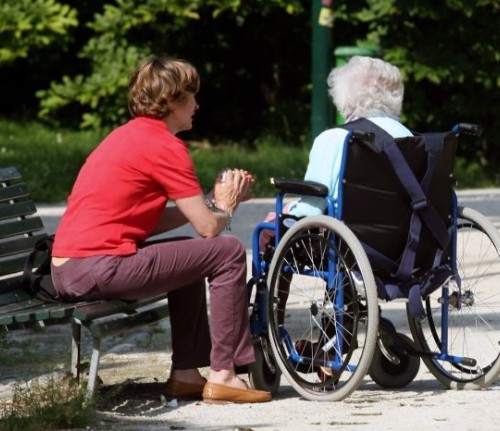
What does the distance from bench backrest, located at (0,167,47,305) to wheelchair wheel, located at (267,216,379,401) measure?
3.38ft

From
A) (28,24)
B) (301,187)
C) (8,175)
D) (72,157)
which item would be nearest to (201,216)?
(301,187)

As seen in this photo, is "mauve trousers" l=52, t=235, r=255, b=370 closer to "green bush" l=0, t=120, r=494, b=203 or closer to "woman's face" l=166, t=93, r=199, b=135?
"woman's face" l=166, t=93, r=199, b=135

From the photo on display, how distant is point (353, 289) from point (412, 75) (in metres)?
10.8

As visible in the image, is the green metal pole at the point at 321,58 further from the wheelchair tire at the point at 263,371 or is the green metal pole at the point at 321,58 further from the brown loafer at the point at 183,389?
the brown loafer at the point at 183,389

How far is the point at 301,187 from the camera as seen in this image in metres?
5.60

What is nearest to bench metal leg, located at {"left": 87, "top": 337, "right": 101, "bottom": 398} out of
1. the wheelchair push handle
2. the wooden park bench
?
the wooden park bench

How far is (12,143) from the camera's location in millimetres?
15672

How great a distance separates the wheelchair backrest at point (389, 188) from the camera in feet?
18.2

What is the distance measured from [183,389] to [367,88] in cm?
128

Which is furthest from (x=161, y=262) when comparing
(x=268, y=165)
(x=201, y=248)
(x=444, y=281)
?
(x=268, y=165)

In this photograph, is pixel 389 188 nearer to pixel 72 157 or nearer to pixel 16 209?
pixel 16 209

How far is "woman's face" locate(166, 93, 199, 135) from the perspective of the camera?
5.58 meters

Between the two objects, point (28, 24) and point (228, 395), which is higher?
point (28, 24)

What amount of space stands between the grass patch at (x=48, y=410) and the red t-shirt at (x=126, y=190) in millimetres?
517
